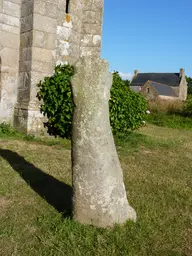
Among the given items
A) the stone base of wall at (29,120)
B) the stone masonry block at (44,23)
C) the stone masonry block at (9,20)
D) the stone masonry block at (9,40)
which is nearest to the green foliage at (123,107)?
the stone base of wall at (29,120)

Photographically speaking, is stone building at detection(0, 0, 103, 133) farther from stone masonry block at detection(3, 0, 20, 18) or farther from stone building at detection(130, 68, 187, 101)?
stone building at detection(130, 68, 187, 101)

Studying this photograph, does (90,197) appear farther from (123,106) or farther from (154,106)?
(154,106)

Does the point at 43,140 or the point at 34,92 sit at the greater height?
the point at 34,92

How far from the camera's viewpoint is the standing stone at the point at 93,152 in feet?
8.81

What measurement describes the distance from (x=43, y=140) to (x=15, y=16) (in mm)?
3270

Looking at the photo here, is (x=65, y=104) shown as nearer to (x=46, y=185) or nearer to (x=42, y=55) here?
(x=42, y=55)

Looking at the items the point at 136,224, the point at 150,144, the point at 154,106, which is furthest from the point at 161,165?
the point at 154,106

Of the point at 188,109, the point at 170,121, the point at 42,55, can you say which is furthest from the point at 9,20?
the point at 188,109

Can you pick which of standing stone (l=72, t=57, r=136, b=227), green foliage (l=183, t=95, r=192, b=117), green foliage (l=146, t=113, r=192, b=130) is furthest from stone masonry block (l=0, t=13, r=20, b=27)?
green foliage (l=183, t=95, r=192, b=117)

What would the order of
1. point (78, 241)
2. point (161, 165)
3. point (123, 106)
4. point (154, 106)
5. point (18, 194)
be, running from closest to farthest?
point (78, 241)
point (18, 194)
point (161, 165)
point (123, 106)
point (154, 106)

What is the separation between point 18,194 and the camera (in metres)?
3.60

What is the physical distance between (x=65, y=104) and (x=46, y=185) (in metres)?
3.29

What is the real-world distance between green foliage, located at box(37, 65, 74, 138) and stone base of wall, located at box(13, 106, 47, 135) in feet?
0.55

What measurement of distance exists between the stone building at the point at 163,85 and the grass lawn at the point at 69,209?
151 ft
